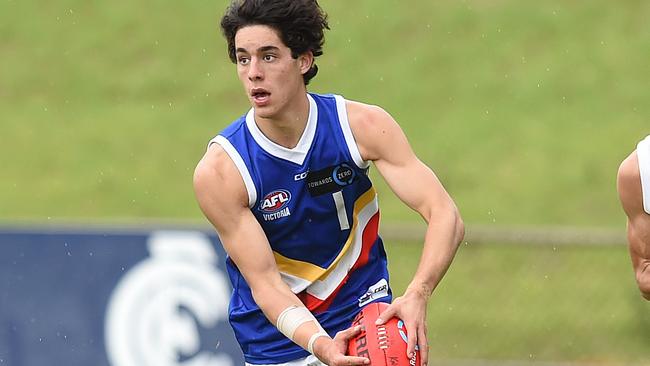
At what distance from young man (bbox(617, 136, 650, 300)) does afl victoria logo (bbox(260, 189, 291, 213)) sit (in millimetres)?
1526

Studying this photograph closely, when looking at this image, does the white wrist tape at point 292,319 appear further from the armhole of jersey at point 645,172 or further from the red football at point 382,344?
the armhole of jersey at point 645,172

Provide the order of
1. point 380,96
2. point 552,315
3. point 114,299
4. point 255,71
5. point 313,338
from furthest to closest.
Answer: point 380,96 < point 552,315 < point 114,299 < point 255,71 < point 313,338

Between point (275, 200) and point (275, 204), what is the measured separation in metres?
0.02

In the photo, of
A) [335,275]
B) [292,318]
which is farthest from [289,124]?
[292,318]

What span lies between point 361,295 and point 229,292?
13.0 feet

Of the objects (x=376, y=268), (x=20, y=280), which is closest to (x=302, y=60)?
(x=376, y=268)

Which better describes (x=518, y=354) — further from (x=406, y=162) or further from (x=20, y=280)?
(x=406, y=162)

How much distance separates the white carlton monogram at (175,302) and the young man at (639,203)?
498 cm

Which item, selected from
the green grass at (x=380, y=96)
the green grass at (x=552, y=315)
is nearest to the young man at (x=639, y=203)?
the green grass at (x=552, y=315)

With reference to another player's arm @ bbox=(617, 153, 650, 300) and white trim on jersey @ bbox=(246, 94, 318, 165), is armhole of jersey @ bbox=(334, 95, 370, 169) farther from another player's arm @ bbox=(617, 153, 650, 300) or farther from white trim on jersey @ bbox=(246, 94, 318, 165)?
another player's arm @ bbox=(617, 153, 650, 300)

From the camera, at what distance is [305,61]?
717cm

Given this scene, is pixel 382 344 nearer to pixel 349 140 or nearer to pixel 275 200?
pixel 275 200

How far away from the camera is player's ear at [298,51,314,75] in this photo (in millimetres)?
7133

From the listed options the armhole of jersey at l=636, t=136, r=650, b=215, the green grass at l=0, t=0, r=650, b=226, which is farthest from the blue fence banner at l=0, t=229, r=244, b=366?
the green grass at l=0, t=0, r=650, b=226
